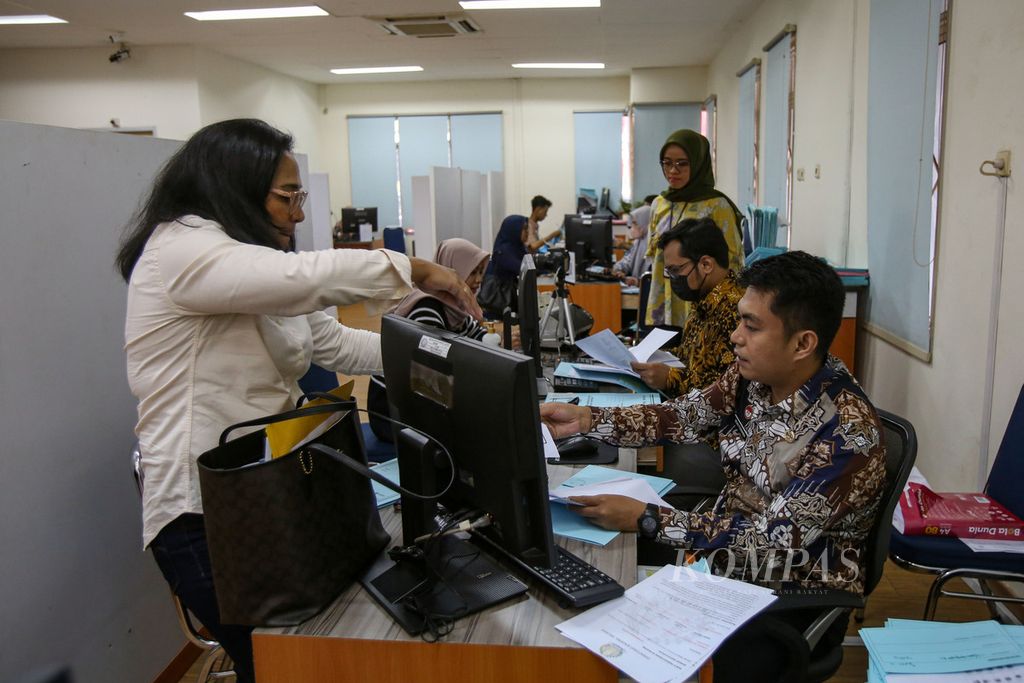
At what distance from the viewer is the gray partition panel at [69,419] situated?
5.85 ft

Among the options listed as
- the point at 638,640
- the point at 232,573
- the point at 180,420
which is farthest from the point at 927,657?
the point at 180,420

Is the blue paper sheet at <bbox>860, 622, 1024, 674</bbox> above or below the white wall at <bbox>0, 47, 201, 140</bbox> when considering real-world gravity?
below

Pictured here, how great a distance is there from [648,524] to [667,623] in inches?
11.9

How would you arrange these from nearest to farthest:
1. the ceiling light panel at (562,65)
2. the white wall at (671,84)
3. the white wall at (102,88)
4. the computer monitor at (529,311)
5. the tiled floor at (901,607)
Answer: the computer monitor at (529,311) < the tiled floor at (901,607) < the white wall at (102,88) < the ceiling light panel at (562,65) < the white wall at (671,84)

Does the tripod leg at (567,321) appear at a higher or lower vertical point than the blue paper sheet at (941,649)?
higher

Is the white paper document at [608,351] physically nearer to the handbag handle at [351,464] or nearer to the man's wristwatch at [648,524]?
the man's wristwatch at [648,524]

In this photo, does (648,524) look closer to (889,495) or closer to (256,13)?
(889,495)

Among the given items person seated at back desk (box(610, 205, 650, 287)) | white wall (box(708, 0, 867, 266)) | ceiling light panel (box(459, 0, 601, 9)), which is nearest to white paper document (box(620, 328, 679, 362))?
white wall (box(708, 0, 867, 266))

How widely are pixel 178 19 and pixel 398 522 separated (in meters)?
7.06

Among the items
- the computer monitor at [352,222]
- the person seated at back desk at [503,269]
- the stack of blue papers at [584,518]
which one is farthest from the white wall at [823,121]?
the computer monitor at [352,222]

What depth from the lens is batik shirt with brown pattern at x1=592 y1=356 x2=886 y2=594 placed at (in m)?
1.38

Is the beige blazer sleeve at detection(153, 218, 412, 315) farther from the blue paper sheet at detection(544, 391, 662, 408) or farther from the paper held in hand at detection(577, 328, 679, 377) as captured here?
the paper held in hand at detection(577, 328, 679, 377)

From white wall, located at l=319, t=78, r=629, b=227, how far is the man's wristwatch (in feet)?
35.4

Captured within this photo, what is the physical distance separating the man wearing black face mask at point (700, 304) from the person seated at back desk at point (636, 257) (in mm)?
3067
